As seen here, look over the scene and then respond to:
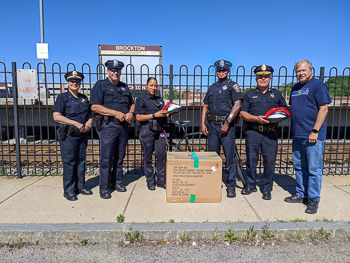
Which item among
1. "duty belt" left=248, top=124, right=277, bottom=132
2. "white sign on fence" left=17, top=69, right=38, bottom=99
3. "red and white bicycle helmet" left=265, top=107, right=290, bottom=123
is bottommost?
"duty belt" left=248, top=124, right=277, bottom=132

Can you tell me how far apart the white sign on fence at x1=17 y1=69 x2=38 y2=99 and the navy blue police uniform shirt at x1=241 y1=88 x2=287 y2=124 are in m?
4.11

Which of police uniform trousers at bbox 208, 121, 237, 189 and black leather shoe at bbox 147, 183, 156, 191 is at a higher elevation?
police uniform trousers at bbox 208, 121, 237, 189

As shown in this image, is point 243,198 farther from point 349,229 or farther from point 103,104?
point 103,104

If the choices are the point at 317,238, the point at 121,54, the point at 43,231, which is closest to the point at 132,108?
the point at 43,231

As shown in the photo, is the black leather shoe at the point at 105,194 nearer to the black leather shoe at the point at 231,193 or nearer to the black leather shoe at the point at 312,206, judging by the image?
the black leather shoe at the point at 231,193

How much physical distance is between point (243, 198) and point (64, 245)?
273cm

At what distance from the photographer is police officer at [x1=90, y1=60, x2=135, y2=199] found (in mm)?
3781

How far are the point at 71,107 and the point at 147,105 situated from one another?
3.98 ft

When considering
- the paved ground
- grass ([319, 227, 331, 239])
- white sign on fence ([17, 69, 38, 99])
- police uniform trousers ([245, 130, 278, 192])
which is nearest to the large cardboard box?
the paved ground

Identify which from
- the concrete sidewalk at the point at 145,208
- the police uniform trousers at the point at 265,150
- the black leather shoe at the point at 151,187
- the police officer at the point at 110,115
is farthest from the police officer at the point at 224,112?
the police officer at the point at 110,115

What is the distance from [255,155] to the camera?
3.95 metres

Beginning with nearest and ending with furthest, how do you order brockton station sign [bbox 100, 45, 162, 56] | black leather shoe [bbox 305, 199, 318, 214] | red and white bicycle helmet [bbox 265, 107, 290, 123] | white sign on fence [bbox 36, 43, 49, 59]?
black leather shoe [bbox 305, 199, 318, 214]
red and white bicycle helmet [bbox 265, 107, 290, 123]
white sign on fence [bbox 36, 43, 49, 59]
brockton station sign [bbox 100, 45, 162, 56]

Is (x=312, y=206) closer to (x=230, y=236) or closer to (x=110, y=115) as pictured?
(x=230, y=236)

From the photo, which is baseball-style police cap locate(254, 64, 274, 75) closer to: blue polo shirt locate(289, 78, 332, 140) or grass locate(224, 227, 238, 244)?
blue polo shirt locate(289, 78, 332, 140)
